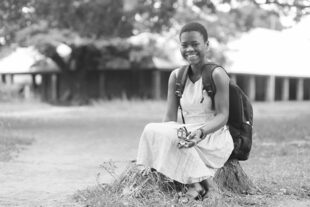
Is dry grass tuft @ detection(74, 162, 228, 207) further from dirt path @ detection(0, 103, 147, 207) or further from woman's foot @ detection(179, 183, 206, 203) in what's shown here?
dirt path @ detection(0, 103, 147, 207)

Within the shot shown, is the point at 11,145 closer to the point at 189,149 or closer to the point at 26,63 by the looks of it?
the point at 189,149

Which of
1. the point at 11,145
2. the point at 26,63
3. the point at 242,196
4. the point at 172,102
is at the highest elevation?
the point at 172,102

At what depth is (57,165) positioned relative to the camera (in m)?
7.39

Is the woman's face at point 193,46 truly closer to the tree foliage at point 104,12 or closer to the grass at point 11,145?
the grass at point 11,145

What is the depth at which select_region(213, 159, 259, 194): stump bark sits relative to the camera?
509cm

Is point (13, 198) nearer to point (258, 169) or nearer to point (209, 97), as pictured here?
point (209, 97)

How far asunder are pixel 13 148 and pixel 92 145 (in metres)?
1.69

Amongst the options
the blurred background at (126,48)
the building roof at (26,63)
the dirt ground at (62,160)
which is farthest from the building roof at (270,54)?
the dirt ground at (62,160)

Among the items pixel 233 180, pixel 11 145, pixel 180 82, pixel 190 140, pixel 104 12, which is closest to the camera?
pixel 190 140

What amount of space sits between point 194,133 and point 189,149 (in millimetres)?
157

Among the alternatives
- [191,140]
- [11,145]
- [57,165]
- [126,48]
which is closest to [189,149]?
[191,140]

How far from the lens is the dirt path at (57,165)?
5.12m

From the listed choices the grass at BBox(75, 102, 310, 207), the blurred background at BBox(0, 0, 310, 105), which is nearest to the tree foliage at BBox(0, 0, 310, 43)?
the blurred background at BBox(0, 0, 310, 105)

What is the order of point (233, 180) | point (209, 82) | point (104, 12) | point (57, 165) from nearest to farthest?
point (209, 82) < point (233, 180) < point (57, 165) < point (104, 12)
